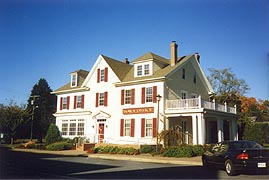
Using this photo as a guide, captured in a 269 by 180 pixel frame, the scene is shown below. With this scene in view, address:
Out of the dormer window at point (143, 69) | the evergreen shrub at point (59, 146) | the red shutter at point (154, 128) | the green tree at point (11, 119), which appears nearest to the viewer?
the red shutter at point (154, 128)

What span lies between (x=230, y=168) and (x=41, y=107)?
4283 cm

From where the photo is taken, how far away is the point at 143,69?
26.7 metres

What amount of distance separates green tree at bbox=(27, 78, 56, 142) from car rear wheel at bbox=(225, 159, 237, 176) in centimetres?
3774

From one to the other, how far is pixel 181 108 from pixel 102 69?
33.9ft

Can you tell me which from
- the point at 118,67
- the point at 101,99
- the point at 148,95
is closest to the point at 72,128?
the point at 101,99

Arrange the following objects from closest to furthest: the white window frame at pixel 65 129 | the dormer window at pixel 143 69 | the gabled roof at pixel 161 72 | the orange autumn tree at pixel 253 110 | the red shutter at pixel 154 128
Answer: the red shutter at pixel 154 128 → the gabled roof at pixel 161 72 → the dormer window at pixel 143 69 → the white window frame at pixel 65 129 → the orange autumn tree at pixel 253 110

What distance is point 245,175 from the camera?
10859mm

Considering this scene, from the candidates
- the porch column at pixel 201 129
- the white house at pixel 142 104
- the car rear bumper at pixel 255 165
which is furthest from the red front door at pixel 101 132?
the car rear bumper at pixel 255 165

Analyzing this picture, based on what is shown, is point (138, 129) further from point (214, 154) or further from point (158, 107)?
point (214, 154)

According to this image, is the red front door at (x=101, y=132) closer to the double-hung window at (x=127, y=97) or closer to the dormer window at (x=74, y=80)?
the double-hung window at (x=127, y=97)

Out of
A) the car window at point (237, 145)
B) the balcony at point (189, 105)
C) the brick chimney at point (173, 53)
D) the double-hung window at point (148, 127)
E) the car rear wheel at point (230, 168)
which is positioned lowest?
the car rear wheel at point (230, 168)

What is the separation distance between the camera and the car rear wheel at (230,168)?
35.2 ft

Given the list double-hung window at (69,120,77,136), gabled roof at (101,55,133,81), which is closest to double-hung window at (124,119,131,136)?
gabled roof at (101,55,133,81)

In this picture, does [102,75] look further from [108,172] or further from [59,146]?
[108,172]
